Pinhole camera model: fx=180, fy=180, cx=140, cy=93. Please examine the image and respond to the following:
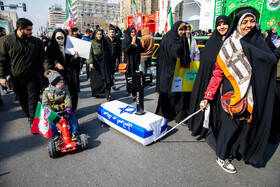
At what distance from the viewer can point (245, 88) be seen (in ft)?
6.81

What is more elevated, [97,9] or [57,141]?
[97,9]

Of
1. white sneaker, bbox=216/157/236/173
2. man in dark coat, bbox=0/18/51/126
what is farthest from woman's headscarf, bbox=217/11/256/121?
man in dark coat, bbox=0/18/51/126

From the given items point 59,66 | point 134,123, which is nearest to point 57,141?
point 134,123

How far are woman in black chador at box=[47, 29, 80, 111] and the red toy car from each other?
54.0 inches

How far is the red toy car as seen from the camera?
267 cm

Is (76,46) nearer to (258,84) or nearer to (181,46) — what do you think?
(181,46)

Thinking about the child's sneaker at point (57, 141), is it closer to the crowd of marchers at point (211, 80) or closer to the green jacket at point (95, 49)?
the crowd of marchers at point (211, 80)

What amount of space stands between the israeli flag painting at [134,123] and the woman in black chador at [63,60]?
1140 millimetres

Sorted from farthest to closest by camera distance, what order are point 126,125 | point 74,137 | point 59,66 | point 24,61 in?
point 59,66 < point 24,61 < point 126,125 < point 74,137

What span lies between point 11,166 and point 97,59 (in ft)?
11.0

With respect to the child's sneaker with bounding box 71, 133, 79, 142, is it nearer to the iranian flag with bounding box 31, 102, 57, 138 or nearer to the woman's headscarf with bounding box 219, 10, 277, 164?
the iranian flag with bounding box 31, 102, 57, 138

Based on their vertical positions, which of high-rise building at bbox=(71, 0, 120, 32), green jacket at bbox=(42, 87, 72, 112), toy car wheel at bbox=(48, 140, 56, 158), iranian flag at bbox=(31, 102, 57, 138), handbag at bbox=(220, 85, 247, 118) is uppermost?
high-rise building at bbox=(71, 0, 120, 32)

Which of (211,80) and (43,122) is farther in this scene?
(43,122)

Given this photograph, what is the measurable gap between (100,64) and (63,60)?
1.37 meters
